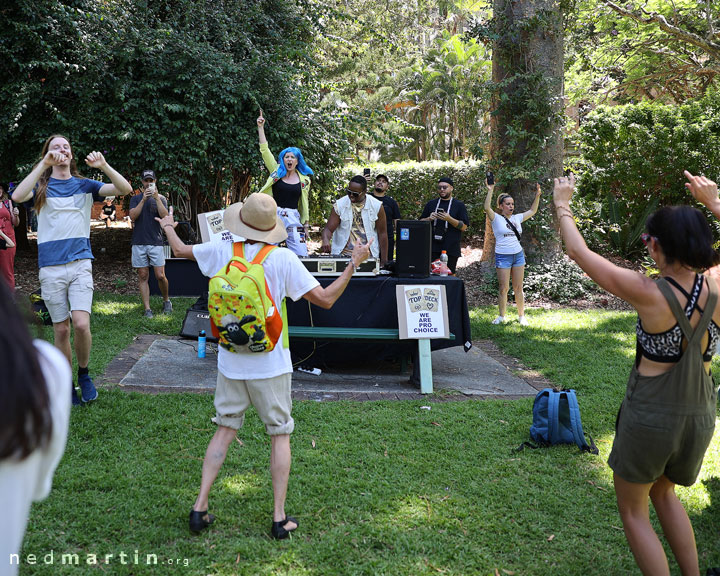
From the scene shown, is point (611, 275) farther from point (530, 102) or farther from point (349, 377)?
point (530, 102)

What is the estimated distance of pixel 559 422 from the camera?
4.76 metres

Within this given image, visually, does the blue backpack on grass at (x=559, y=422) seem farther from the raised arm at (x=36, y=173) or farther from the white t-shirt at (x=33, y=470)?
the white t-shirt at (x=33, y=470)

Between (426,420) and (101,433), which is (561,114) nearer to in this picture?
(426,420)

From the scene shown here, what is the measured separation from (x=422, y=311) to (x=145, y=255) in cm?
471

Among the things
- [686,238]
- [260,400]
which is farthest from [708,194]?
[260,400]

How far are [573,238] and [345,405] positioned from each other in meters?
3.29

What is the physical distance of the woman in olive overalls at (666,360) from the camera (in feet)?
8.36

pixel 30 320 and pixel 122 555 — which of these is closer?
pixel 30 320

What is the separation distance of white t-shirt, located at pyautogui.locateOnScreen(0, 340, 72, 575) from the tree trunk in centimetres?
1051

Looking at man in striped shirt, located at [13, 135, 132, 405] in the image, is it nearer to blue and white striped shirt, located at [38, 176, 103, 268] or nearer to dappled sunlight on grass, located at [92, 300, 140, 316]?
blue and white striped shirt, located at [38, 176, 103, 268]

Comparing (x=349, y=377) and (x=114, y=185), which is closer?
(x=114, y=185)

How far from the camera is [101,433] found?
469cm

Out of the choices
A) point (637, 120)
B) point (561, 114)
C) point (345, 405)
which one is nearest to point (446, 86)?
point (637, 120)

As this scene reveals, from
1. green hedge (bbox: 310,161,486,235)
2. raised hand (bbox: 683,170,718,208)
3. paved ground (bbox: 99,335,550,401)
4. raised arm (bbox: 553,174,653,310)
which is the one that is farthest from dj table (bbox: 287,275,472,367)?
green hedge (bbox: 310,161,486,235)
